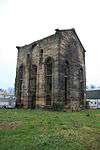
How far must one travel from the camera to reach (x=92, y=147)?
366 inches

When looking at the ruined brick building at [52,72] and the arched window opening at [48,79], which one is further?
the arched window opening at [48,79]

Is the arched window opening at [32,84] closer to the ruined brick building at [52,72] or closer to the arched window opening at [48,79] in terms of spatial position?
the ruined brick building at [52,72]

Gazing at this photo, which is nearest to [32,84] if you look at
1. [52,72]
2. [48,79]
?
[48,79]

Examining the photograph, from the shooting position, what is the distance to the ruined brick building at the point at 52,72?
91.2 feet

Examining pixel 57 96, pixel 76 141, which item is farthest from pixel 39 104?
pixel 76 141

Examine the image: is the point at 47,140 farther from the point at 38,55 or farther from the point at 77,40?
the point at 77,40

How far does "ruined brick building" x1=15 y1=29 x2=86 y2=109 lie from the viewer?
27797 mm

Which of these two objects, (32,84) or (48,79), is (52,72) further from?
(32,84)

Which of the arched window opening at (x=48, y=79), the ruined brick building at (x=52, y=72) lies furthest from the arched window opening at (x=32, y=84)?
the arched window opening at (x=48, y=79)

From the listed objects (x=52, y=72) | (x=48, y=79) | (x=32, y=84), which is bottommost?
(x=32, y=84)

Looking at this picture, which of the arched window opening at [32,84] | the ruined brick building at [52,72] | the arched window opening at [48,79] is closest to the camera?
the ruined brick building at [52,72]

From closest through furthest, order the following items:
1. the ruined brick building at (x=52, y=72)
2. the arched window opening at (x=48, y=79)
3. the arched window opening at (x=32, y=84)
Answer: the ruined brick building at (x=52, y=72), the arched window opening at (x=48, y=79), the arched window opening at (x=32, y=84)

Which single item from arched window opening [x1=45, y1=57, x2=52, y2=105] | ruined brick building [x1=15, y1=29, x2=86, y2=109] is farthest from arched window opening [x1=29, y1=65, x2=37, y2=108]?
arched window opening [x1=45, y1=57, x2=52, y2=105]

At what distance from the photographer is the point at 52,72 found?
2803 cm
